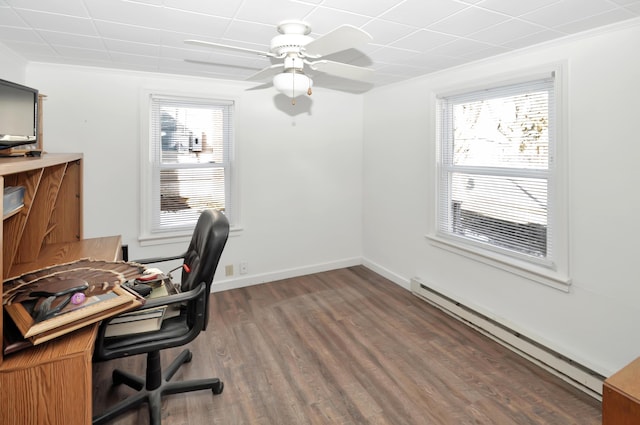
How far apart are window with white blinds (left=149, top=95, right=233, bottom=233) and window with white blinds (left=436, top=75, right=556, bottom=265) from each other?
7.48 ft

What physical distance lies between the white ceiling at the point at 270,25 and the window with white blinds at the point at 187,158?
0.71 meters

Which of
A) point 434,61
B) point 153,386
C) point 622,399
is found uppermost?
point 434,61

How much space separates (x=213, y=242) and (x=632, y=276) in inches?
96.0

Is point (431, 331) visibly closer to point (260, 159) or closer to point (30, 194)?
point (260, 159)

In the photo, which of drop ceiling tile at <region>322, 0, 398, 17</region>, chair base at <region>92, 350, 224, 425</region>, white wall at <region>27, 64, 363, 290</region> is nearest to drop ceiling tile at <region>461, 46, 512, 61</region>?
drop ceiling tile at <region>322, 0, 398, 17</region>

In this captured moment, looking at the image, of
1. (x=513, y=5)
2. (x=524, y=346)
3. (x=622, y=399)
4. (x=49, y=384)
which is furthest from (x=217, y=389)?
(x=513, y=5)

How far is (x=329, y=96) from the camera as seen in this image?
4309 millimetres

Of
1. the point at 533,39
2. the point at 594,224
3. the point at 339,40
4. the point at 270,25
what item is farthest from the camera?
the point at 533,39

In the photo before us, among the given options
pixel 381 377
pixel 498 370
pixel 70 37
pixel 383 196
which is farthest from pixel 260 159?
pixel 498 370

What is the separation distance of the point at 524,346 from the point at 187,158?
345cm

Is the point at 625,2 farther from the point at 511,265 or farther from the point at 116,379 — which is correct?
the point at 116,379

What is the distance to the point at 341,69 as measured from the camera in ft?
7.23

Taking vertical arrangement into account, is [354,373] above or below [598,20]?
below

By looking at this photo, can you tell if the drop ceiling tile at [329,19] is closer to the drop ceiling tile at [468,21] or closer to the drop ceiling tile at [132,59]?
the drop ceiling tile at [468,21]
